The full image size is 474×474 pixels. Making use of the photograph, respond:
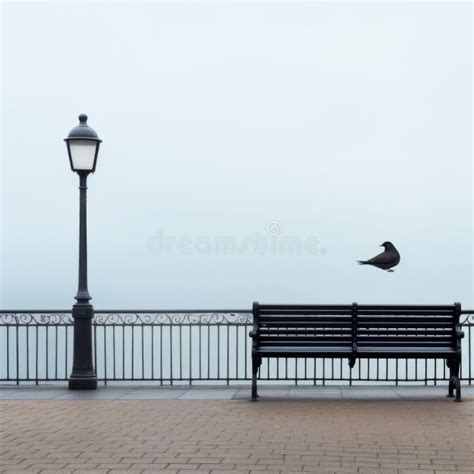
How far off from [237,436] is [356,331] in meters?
3.15

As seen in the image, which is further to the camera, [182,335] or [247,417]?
[182,335]

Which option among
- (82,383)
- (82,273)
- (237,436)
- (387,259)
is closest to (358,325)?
(387,259)

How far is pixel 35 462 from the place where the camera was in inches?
297

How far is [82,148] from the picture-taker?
1317 cm

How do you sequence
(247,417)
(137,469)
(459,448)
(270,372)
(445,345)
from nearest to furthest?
(137,469) → (459,448) → (247,417) → (445,345) → (270,372)

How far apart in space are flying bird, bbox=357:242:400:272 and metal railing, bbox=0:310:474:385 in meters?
1.17

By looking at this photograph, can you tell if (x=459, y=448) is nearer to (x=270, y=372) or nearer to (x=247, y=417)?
(x=247, y=417)

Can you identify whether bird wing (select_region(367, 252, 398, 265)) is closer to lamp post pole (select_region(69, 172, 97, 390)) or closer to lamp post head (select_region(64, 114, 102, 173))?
lamp post pole (select_region(69, 172, 97, 390))

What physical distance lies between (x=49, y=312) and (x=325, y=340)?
4059 millimetres

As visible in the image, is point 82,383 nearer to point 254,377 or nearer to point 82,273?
point 82,273

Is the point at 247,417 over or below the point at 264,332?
below

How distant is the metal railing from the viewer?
1288cm

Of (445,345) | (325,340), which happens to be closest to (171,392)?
(325,340)

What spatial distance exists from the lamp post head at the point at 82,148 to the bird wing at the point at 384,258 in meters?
4.05
